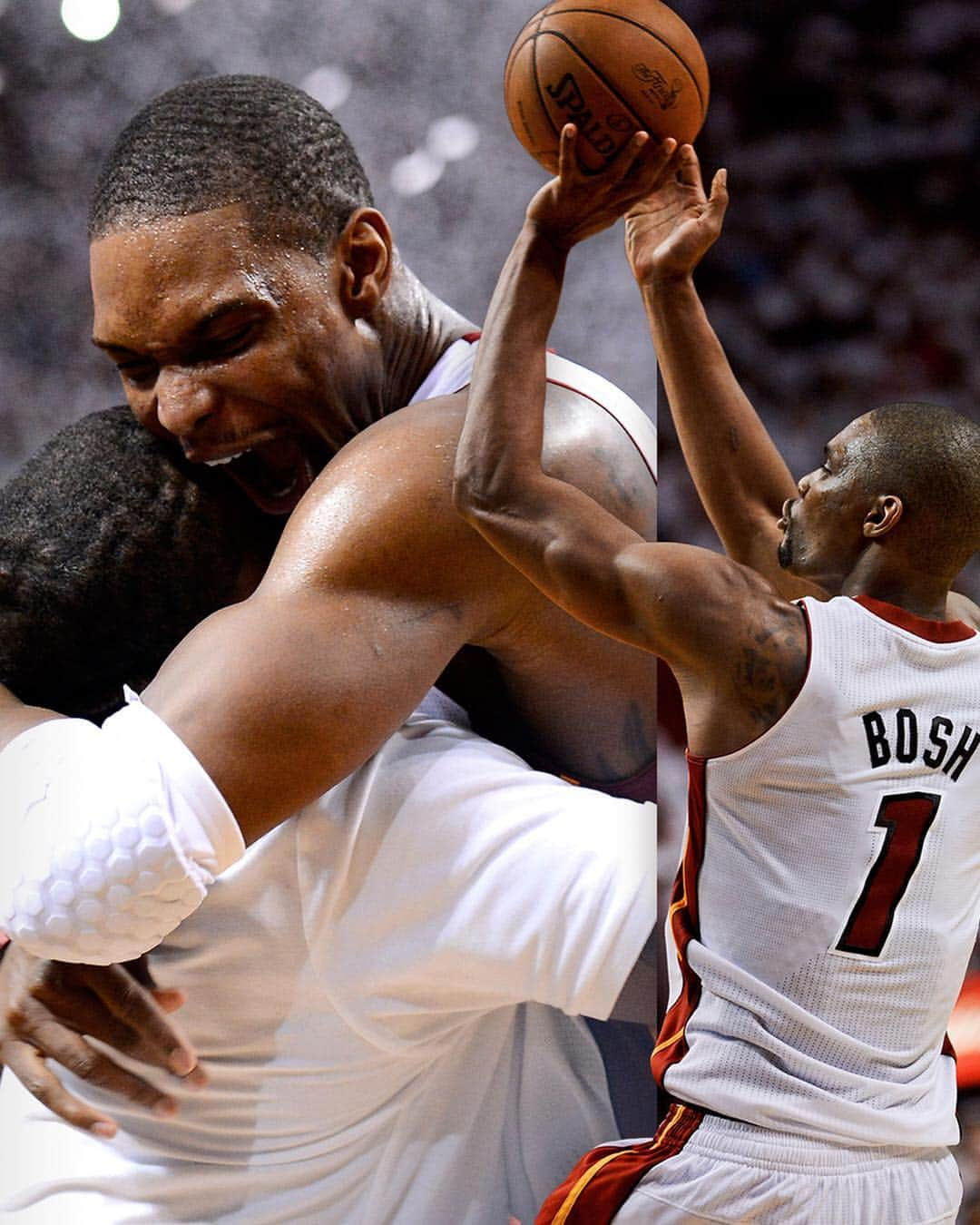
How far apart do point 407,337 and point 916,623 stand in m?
0.85

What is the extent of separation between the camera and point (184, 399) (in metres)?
1.99

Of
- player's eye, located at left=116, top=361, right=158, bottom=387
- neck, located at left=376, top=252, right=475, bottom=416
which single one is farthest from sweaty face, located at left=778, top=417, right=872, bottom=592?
player's eye, located at left=116, top=361, right=158, bottom=387

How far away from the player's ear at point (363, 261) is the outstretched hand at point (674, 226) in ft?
1.21

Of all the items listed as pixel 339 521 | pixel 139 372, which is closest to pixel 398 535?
pixel 339 521

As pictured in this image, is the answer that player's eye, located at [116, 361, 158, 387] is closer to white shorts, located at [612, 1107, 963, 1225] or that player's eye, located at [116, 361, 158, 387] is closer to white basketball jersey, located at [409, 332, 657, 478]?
white basketball jersey, located at [409, 332, 657, 478]

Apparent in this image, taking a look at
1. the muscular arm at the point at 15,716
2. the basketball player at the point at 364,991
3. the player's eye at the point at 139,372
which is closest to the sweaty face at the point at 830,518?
the basketball player at the point at 364,991

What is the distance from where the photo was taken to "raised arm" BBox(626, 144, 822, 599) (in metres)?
1.89

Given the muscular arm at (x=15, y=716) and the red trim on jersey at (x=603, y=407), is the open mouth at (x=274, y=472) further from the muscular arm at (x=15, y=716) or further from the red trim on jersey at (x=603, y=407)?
the muscular arm at (x=15, y=716)

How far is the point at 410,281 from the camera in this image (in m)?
2.08

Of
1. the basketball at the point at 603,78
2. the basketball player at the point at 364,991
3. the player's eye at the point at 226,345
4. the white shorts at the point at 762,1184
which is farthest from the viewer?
the player's eye at the point at 226,345

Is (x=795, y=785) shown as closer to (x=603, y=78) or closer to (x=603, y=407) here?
(x=603, y=407)

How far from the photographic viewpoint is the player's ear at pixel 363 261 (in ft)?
6.63

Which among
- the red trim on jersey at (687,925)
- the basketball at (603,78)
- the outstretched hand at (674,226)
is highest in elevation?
the basketball at (603,78)

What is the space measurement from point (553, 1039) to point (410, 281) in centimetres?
111
